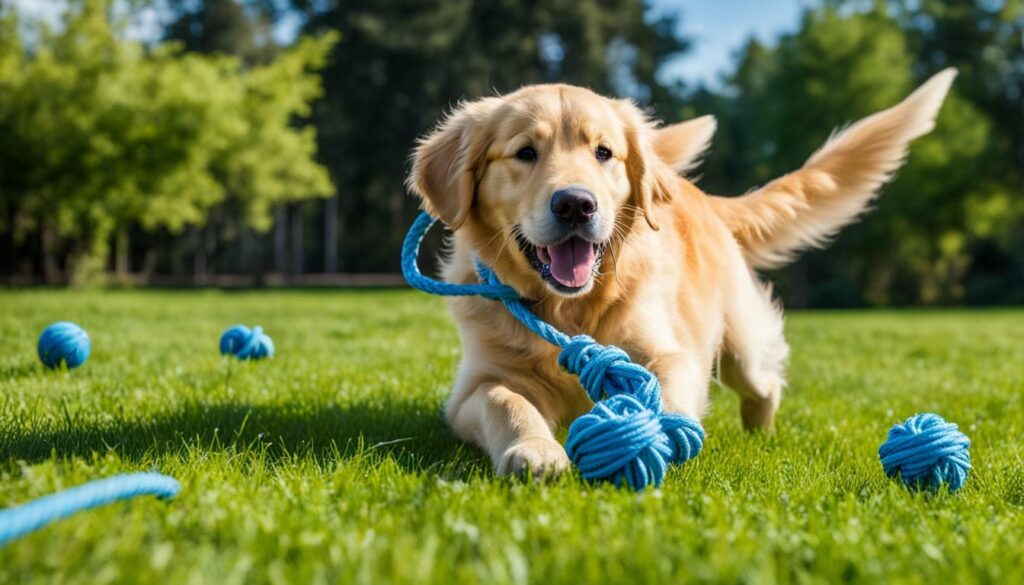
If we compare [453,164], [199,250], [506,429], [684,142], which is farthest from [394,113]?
[506,429]

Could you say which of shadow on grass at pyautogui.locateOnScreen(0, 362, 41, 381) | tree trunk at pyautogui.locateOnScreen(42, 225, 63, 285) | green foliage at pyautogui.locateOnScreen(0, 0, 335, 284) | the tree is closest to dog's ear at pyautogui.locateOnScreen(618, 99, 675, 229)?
shadow on grass at pyautogui.locateOnScreen(0, 362, 41, 381)

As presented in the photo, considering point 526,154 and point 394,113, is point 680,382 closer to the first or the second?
point 526,154

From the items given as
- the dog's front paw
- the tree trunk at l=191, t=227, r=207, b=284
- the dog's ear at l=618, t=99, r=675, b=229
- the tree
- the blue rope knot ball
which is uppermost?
the tree

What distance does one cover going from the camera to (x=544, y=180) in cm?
338

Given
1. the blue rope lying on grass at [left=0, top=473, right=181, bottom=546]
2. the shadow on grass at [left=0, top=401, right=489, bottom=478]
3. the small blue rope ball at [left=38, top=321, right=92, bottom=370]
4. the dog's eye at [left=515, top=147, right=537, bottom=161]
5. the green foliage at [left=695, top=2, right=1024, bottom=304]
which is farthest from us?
the green foliage at [left=695, top=2, right=1024, bottom=304]

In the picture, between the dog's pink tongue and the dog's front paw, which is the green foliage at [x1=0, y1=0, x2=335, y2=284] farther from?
the dog's front paw

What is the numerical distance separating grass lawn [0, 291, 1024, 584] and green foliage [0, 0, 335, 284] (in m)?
19.3

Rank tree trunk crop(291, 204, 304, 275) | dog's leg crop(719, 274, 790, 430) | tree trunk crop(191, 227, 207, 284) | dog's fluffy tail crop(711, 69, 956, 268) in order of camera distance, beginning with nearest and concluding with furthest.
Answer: dog's leg crop(719, 274, 790, 430) → dog's fluffy tail crop(711, 69, 956, 268) → tree trunk crop(291, 204, 304, 275) → tree trunk crop(191, 227, 207, 284)

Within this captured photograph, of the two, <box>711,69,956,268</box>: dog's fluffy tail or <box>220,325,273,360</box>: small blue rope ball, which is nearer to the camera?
<box>711,69,956,268</box>: dog's fluffy tail

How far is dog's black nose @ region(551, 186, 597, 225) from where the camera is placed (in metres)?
3.20

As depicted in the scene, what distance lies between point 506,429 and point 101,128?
74.7 ft

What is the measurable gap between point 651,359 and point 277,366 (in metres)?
2.91

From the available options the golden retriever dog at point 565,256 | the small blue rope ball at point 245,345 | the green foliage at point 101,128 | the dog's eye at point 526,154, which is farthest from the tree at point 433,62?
the dog's eye at point 526,154

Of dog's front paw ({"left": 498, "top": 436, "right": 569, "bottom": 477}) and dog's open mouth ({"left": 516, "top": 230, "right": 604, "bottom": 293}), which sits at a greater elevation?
dog's open mouth ({"left": 516, "top": 230, "right": 604, "bottom": 293})
